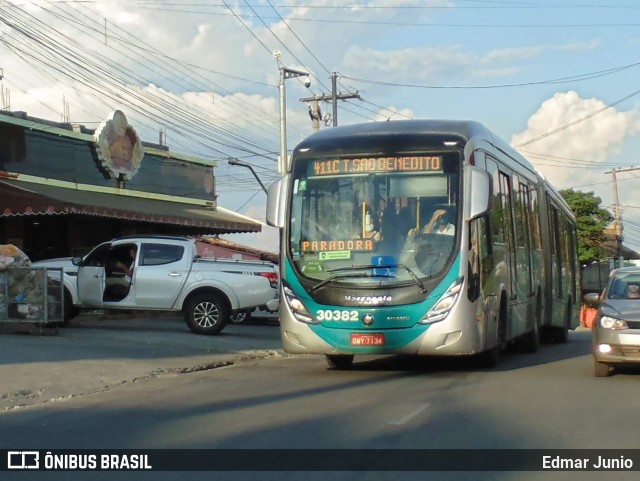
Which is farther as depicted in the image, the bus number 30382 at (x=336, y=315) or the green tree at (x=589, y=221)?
the green tree at (x=589, y=221)

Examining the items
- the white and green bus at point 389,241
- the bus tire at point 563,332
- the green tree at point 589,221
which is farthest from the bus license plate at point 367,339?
the green tree at point 589,221

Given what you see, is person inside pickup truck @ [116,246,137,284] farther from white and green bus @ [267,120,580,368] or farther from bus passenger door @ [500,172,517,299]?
bus passenger door @ [500,172,517,299]

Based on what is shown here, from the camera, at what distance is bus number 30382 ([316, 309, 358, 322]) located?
12.3m

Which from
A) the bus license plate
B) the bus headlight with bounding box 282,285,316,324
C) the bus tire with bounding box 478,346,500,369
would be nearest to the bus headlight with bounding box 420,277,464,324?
the bus license plate

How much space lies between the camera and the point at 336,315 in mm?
12352

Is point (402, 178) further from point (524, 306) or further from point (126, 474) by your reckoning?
point (126, 474)

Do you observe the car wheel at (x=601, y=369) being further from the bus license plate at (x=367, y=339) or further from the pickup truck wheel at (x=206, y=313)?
the pickup truck wheel at (x=206, y=313)

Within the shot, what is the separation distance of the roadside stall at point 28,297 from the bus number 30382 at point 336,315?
21.8 feet

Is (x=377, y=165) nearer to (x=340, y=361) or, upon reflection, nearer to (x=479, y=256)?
(x=479, y=256)

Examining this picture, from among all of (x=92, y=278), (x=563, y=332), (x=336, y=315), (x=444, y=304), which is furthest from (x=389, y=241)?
(x=563, y=332)

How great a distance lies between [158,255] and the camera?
1898 cm

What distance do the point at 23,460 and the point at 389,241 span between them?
6.10m

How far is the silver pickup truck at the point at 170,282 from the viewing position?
18.7 m

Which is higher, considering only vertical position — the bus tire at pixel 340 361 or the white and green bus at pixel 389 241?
the white and green bus at pixel 389 241
